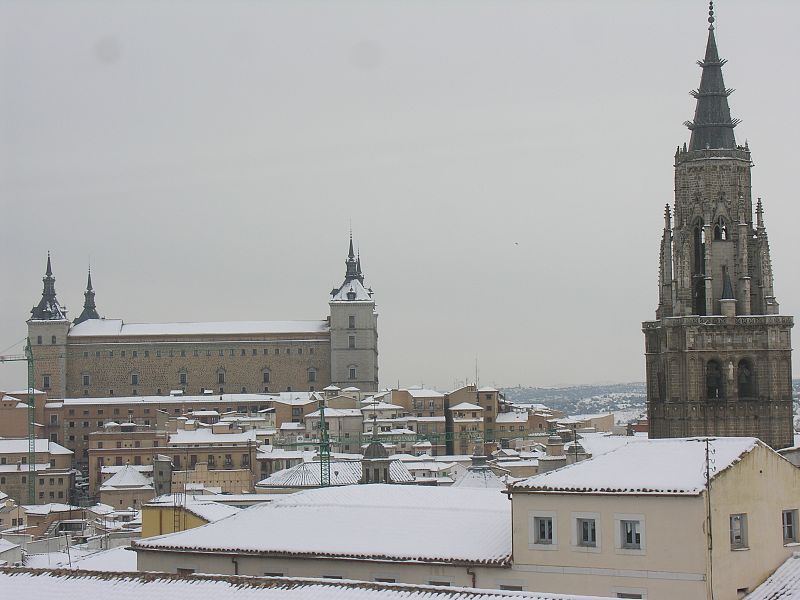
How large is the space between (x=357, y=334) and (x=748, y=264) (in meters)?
87.5

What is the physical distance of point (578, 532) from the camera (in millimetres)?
20438

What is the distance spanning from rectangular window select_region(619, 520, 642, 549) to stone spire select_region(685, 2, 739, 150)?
20.7 metres

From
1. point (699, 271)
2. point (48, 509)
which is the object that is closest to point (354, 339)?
point (48, 509)

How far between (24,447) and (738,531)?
85424mm

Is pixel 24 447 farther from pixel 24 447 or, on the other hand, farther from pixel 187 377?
pixel 187 377

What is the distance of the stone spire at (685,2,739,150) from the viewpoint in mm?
39125

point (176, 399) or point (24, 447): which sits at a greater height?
point (176, 399)

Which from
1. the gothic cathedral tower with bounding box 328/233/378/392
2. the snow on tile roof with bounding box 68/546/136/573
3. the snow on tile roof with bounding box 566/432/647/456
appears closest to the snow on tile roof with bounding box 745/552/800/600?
the snow on tile roof with bounding box 68/546/136/573

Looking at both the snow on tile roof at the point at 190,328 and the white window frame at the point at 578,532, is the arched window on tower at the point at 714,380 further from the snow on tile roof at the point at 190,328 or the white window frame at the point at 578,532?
the snow on tile roof at the point at 190,328

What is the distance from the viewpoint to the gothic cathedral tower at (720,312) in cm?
3803

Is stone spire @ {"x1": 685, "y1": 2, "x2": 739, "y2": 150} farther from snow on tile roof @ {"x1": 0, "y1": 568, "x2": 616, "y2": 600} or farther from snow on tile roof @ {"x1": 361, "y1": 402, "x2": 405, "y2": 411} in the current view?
snow on tile roof @ {"x1": 361, "y1": 402, "x2": 405, "y2": 411}

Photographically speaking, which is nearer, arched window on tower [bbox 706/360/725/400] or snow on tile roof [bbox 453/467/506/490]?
arched window on tower [bbox 706/360/725/400]

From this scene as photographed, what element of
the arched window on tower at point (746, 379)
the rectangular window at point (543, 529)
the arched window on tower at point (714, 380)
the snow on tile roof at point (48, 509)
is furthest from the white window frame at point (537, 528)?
the snow on tile roof at point (48, 509)

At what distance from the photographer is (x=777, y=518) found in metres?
20.8
